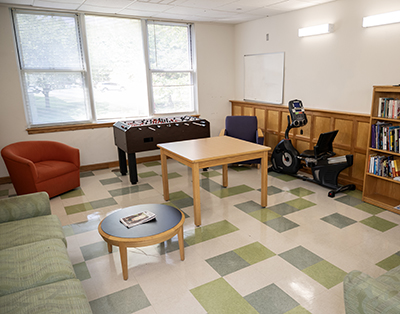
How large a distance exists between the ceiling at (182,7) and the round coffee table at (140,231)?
3168 mm

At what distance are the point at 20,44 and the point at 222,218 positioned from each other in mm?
4171

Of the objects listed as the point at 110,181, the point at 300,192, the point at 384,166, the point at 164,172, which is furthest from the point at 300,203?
the point at 110,181

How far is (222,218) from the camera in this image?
364 centimetres

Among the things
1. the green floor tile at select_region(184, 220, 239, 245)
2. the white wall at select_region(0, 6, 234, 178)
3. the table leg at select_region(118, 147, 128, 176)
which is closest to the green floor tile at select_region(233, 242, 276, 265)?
the green floor tile at select_region(184, 220, 239, 245)

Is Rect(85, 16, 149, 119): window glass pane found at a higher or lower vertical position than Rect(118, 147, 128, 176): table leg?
higher

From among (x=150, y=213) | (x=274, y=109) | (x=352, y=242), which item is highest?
(x=274, y=109)

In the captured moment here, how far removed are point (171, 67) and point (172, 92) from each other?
19.3 inches


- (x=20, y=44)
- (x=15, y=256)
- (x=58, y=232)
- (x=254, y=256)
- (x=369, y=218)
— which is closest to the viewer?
(x=15, y=256)

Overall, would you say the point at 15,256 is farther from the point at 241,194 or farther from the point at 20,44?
the point at 20,44

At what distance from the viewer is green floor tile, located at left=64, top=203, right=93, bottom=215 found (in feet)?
13.0

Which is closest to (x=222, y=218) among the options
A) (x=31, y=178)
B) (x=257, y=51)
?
(x=31, y=178)

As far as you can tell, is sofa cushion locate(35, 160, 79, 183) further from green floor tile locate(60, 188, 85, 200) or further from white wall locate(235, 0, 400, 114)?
white wall locate(235, 0, 400, 114)

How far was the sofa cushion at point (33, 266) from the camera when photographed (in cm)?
187

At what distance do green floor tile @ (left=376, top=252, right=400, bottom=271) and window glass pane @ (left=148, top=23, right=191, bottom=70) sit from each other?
193 inches
